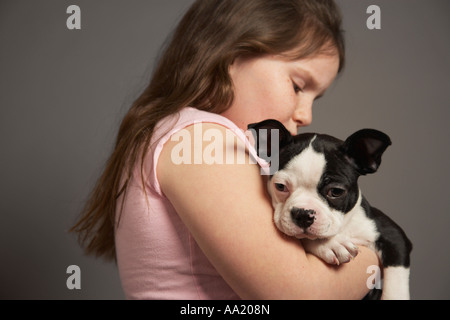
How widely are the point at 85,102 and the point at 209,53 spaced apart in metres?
0.92

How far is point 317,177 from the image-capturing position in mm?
882

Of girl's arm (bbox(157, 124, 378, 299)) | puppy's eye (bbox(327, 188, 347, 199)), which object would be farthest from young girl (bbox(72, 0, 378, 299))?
puppy's eye (bbox(327, 188, 347, 199))

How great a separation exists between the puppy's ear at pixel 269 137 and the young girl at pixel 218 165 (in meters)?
0.03

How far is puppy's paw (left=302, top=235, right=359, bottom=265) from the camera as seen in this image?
0.86 meters

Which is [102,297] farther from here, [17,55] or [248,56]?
[248,56]

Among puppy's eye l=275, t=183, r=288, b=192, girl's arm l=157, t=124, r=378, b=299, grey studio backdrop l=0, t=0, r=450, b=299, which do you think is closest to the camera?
girl's arm l=157, t=124, r=378, b=299

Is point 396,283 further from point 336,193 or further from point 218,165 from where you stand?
point 218,165

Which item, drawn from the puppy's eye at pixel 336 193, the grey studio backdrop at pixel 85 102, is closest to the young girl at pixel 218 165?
the puppy's eye at pixel 336 193

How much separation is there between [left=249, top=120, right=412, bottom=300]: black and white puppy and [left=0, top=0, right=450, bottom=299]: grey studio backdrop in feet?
1.49

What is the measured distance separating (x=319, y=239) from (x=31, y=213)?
138 cm

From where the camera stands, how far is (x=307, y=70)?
1142 millimetres

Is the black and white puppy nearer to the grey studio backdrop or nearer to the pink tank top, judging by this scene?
the pink tank top

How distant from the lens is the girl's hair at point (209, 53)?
107cm

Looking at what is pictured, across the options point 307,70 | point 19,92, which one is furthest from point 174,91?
point 19,92
